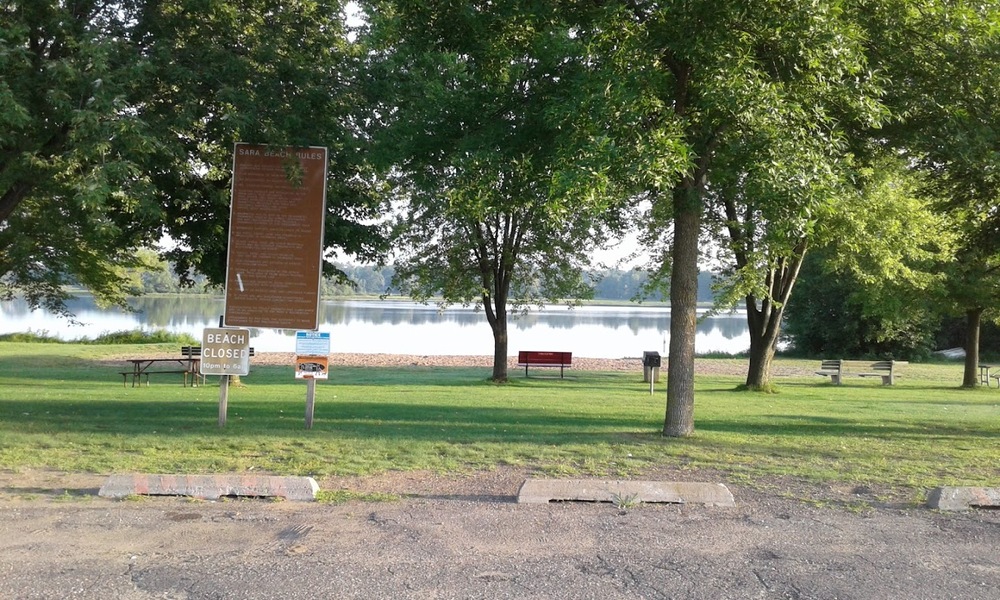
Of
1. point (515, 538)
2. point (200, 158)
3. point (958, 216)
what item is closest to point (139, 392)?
point (200, 158)


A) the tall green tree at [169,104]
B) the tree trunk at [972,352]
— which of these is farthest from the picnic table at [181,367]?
the tree trunk at [972,352]

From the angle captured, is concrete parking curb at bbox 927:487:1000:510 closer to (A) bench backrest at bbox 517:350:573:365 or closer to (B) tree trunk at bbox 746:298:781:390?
(B) tree trunk at bbox 746:298:781:390

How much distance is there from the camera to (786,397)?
19516 millimetres

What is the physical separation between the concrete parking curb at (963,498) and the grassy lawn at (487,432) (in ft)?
2.95

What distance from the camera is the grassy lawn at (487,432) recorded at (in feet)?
28.4

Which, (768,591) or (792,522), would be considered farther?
(792,522)

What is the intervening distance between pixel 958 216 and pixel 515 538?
11.7 m

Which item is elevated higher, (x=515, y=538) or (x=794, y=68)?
(x=794, y=68)

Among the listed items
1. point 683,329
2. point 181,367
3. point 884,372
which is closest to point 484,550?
point 683,329

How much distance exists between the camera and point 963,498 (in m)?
7.03

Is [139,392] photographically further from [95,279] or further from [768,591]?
[768,591]

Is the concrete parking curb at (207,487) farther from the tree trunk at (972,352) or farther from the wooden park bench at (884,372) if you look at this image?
the tree trunk at (972,352)

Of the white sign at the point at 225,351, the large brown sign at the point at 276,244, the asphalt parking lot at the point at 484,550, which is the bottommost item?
the asphalt parking lot at the point at 484,550

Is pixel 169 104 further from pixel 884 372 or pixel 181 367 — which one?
pixel 884 372
